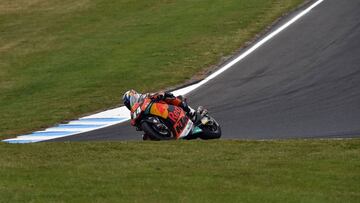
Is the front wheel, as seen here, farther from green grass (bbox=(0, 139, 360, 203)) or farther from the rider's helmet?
green grass (bbox=(0, 139, 360, 203))

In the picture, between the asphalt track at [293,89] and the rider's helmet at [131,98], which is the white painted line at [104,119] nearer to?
the asphalt track at [293,89]

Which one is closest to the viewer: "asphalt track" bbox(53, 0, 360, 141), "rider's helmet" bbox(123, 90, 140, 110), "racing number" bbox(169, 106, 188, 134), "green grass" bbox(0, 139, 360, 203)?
"green grass" bbox(0, 139, 360, 203)

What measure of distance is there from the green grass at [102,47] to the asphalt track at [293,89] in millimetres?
1634

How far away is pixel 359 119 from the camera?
48.9ft

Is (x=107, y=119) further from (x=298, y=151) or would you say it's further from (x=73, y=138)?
(x=298, y=151)

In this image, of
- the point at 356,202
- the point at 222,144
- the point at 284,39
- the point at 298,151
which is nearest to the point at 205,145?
the point at 222,144

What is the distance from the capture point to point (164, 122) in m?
13.6

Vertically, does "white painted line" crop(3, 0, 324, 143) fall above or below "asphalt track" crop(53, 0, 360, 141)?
below

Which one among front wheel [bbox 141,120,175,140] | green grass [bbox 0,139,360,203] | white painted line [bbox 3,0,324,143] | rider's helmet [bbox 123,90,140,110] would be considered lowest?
white painted line [bbox 3,0,324,143]

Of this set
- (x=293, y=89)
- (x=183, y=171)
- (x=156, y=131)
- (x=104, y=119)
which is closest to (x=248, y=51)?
(x=293, y=89)

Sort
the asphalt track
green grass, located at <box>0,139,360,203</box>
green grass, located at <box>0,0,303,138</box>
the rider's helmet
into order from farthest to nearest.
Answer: green grass, located at <box>0,0,303,138</box> < the asphalt track < the rider's helmet < green grass, located at <box>0,139,360,203</box>

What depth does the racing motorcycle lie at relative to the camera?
13.4 m

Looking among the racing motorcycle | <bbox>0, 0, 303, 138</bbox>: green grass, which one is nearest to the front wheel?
the racing motorcycle

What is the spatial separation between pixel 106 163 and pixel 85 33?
18402mm
